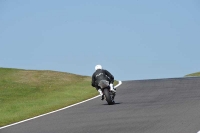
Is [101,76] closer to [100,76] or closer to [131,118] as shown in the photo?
[100,76]

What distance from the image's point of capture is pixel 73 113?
75.5 feet

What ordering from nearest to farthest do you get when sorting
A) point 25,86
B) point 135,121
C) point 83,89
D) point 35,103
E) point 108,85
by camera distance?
point 135,121 → point 108,85 → point 35,103 → point 83,89 → point 25,86

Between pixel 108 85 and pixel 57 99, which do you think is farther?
pixel 57 99

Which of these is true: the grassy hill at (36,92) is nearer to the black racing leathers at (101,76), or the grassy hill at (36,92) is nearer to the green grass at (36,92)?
the green grass at (36,92)

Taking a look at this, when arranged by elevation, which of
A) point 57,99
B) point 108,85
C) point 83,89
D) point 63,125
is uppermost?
point 83,89

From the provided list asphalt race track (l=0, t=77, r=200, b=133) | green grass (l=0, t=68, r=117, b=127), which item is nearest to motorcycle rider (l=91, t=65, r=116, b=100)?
asphalt race track (l=0, t=77, r=200, b=133)

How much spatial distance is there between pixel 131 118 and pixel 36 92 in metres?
20.6

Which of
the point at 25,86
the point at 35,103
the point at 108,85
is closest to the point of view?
the point at 108,85

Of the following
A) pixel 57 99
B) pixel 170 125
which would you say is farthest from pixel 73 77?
pixel 170 125

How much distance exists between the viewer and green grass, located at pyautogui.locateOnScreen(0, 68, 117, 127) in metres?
27.0

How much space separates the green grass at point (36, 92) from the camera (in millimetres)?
27044

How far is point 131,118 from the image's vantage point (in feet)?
61.2

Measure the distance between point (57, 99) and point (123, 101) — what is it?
658 cm

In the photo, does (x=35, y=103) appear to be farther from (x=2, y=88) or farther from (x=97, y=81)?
(x=2, y=88)
